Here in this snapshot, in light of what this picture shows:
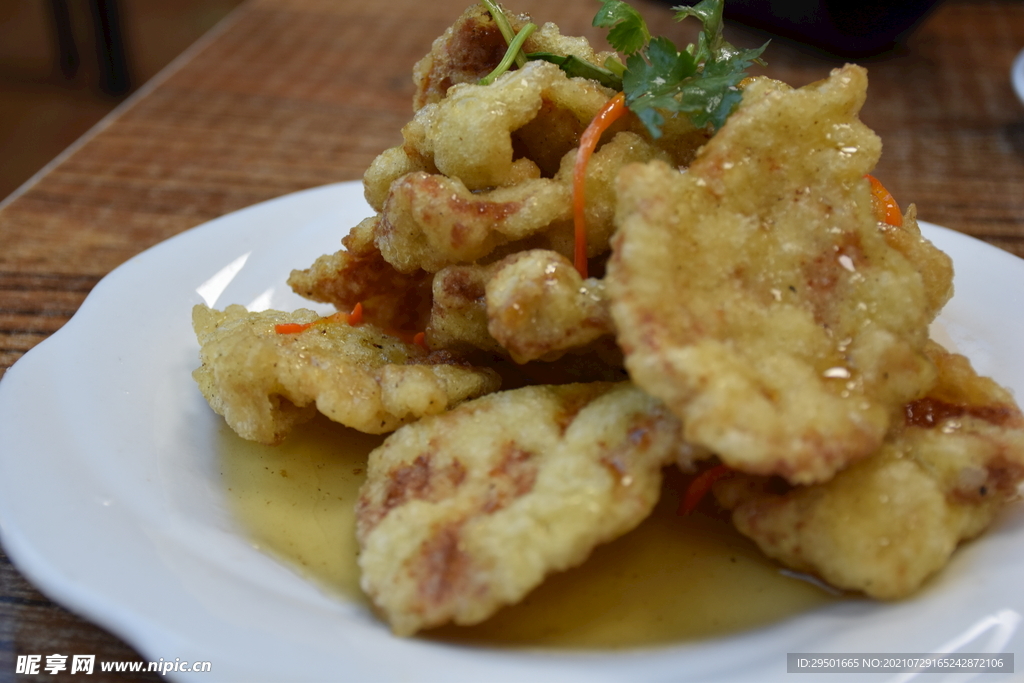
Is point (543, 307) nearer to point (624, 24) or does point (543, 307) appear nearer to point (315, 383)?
point (315, 383)

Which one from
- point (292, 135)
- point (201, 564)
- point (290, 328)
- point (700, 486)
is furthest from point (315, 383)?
point (292, 135)

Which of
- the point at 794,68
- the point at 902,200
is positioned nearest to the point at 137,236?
the point at 902,200

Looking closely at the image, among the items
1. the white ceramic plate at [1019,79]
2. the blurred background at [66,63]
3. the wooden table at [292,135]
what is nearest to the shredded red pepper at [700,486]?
the wooden table at [292,135]

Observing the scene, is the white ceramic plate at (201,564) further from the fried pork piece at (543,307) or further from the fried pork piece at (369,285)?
the fried pork piece at (543,307)

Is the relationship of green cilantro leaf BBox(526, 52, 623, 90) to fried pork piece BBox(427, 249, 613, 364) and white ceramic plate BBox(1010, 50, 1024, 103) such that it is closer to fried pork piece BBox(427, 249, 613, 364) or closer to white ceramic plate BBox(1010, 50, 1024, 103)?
fried pork piece BBox(427, 249, 613, 364)

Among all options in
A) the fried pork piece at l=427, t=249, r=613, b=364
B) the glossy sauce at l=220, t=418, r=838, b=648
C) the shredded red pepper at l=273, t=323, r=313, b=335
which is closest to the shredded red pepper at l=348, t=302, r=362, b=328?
the shredded red pepper at l=273, t=323, r=313, b=335

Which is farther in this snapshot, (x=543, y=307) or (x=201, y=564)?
(x=543, y=307)

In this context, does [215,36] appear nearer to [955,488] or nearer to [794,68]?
[794,68]
